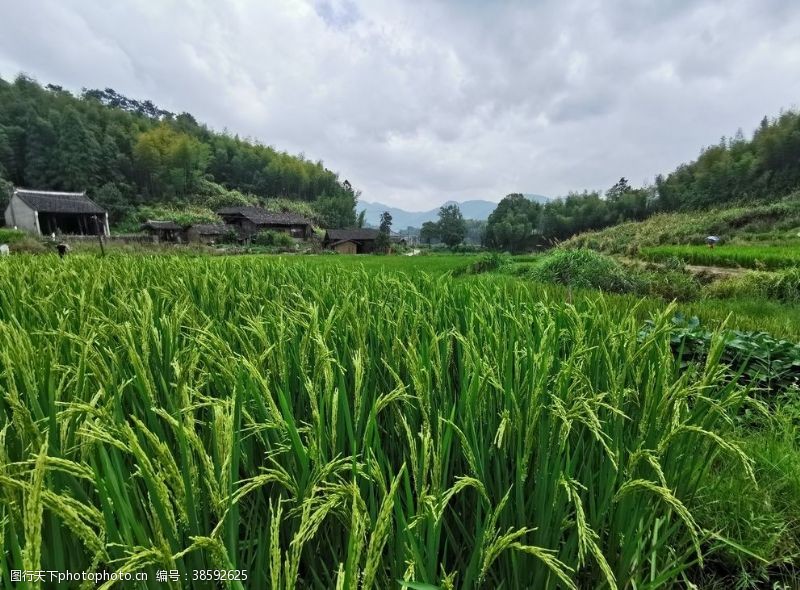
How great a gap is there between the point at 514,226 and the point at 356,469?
270 feet

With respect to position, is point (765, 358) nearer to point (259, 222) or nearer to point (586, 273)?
point (586, 273)

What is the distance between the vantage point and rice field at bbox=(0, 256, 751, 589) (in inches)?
32.2

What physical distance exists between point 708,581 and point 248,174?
111 metres

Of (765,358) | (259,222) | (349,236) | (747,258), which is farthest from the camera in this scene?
(349,236)

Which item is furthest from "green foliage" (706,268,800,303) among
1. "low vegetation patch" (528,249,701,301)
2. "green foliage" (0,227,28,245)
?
"green foliage" (0,227,28,245)

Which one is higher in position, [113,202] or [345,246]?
[113,202]

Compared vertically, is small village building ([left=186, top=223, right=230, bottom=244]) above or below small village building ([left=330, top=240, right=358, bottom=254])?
above

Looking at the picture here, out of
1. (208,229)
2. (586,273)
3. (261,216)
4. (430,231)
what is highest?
(261,216)

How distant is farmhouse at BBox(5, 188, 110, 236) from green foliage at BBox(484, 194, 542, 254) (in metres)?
66.1

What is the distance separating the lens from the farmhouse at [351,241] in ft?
218

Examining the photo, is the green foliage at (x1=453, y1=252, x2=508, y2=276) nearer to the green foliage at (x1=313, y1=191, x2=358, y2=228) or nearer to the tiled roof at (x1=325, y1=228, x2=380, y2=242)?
the tiled roof at (x1=325, y1=228, x2=380, y2=242)

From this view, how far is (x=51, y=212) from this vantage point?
45281mm

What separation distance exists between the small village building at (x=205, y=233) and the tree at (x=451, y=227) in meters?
49.6

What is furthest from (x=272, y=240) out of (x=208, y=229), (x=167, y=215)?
(x=167, y=215)
